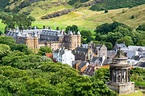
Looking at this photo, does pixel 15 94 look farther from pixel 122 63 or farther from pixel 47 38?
pixel 47 38

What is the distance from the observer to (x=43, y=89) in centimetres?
6450

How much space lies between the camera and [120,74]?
56.1 meters

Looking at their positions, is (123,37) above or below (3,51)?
above

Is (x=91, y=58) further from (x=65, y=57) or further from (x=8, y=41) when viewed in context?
(x=8, y=41)

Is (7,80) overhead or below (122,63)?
below

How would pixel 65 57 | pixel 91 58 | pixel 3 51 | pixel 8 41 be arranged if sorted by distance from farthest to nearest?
pixel 8 41
pixel 91 58
pixel 3 51
pixel 65 57

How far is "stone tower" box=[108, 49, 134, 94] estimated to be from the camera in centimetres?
5575

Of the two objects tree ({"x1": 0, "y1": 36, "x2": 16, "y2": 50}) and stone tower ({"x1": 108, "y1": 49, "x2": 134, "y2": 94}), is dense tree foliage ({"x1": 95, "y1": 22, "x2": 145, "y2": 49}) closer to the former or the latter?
tree ({"x1": 0, "y1": 36, "x2": 16, "y2": 50})

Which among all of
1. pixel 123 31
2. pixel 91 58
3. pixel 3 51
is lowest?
pixel 91 58

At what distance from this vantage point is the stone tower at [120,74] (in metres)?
55.8

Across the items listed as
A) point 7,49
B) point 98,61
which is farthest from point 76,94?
point 7,49

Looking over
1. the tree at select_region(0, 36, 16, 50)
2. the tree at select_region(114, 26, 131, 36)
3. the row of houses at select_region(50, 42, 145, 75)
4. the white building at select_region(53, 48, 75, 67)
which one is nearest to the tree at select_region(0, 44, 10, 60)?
the tree at select_region(0, 36, 16, 50)

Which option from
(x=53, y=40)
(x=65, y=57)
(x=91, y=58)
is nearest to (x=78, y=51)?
(x=91, y=58)

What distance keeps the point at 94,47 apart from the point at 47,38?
36202mm
